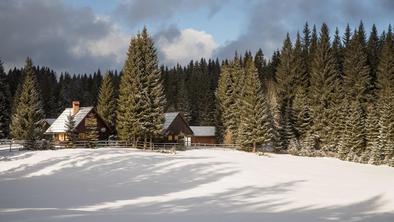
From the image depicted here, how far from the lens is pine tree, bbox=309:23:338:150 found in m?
68.1

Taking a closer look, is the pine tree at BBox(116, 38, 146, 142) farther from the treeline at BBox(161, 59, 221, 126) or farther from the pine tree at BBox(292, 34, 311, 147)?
the treeline at BBox(161, 59, 221, 126)

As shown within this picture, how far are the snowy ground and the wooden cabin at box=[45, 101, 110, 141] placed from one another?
55.6 feet

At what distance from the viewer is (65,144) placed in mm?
50844

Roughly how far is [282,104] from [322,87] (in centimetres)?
807

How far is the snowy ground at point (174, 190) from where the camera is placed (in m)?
17.0

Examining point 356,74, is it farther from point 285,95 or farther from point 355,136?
point 355,136

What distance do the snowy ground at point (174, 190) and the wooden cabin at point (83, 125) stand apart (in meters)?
16.9

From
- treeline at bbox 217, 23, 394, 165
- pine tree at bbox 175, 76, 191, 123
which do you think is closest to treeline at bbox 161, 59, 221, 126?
pine tree at bbox 175, 76, 191, 123

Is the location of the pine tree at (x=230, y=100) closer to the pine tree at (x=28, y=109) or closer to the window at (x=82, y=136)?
the window at (x=82, y=136)

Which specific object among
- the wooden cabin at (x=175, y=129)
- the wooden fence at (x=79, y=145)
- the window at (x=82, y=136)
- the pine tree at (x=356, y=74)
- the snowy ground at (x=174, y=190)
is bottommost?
the snowy ground at (x=174, y=190)

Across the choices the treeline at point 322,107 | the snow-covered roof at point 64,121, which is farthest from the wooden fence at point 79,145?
the treeline at point 322,107

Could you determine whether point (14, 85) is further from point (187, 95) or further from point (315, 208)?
point (315, 208)

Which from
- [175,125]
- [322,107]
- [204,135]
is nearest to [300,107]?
[322,107]

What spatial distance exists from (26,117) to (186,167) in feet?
86.4
